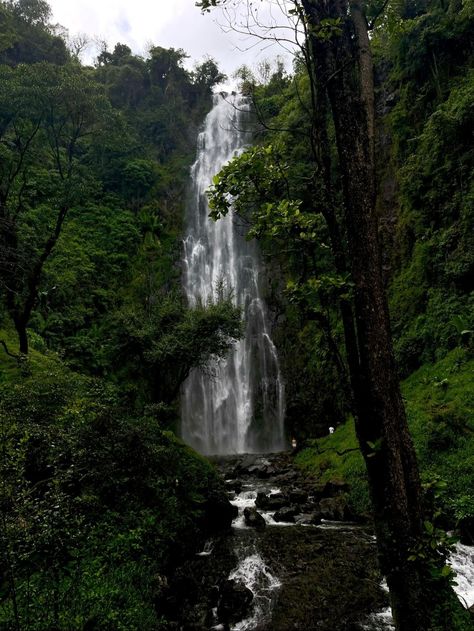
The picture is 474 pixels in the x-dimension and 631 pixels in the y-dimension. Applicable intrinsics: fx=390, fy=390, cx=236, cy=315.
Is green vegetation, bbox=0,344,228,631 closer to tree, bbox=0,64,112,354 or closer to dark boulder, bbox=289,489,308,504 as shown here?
dark boulder, bbox=289,489,308,504

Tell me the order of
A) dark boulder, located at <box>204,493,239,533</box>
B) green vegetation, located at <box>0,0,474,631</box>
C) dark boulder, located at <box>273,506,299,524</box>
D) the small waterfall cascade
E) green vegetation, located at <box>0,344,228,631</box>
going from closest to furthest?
green vegetation, located at <box>0,0,474,631</box>
green vegetation, located at <box>0,344,228,631</box>
dark boulder, located at <box>204,493,239,533</box>
dark boulder, located at <box>273,506,299,524</box>
the small waterfall cascade

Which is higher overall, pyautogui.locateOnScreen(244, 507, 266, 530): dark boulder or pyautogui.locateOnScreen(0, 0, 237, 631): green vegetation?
pyautogui.locateOnScreen(0, 0, 237, 631): green vegetation

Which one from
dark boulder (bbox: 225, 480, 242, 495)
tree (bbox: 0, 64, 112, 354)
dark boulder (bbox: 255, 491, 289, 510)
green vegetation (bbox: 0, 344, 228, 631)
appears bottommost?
dark boulder (bbox: 255, 491, 289, 510)

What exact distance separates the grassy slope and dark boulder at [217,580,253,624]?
426 centimetres

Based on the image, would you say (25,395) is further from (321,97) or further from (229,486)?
(229,486)

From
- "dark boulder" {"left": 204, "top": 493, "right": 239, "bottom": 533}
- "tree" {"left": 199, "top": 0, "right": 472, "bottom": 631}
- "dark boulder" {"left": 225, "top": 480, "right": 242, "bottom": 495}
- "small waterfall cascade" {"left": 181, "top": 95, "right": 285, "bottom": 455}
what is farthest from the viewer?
"small waterfall cascade" {"left": 181, "top": 95, "right": 285, "bottom": 455}

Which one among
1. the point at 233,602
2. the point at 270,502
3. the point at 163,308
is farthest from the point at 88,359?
→ the point at 233,602

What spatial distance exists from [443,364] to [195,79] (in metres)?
39.9

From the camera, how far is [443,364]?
13656 millimetres

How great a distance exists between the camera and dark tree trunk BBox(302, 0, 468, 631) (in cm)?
319

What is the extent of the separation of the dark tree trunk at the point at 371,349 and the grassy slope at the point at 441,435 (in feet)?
17.5

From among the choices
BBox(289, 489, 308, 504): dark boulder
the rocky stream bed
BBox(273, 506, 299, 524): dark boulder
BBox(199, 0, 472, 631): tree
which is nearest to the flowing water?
the rocky stream bed

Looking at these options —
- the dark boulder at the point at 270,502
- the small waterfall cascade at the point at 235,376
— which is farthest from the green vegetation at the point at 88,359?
the small waterfall cascade at the point at 235,376

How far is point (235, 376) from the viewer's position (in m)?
25.2
